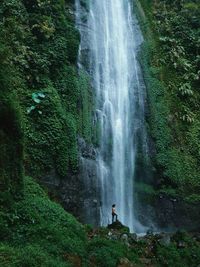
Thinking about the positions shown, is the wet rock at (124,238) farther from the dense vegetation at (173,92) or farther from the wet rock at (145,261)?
the dense vegetation at (173,92)

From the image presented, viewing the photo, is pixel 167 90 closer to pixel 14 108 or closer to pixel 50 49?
pixel 50 49

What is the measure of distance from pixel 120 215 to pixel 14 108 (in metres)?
8.45

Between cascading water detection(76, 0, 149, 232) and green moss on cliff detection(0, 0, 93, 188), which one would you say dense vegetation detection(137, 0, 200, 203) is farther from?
green moss on cliff detection(0, 0, 93, 188)

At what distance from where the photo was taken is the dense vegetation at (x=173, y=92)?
63.1ft

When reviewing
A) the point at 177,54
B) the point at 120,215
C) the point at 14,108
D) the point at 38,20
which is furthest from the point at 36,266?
the point at 177,54

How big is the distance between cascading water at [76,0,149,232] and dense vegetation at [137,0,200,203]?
807 mm

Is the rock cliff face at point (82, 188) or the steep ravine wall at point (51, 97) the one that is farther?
the steep ravine wall at point (51, 97)

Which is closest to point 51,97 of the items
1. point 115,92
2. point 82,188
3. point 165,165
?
point 82,188

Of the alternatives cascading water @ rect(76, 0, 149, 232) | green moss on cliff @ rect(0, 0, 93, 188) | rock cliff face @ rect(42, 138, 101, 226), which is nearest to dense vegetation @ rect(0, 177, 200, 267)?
rock cliff face @ rect(42, 138, 101, 226)

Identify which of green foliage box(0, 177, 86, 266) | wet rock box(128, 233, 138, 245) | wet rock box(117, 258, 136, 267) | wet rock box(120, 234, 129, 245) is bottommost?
wet rock box(128, 233, 138, 245)

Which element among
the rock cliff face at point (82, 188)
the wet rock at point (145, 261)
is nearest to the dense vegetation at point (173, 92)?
the rock cliff face at point (82, 188)

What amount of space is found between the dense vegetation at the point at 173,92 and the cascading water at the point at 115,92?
2.65 ft

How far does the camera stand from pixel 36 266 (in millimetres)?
8039

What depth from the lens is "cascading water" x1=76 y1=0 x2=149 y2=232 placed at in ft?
58.3
